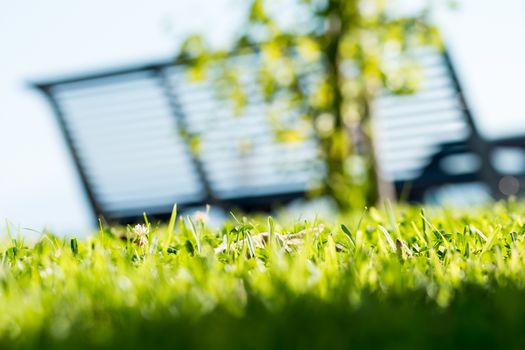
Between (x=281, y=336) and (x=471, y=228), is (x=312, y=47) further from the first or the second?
(x=281, y=336)

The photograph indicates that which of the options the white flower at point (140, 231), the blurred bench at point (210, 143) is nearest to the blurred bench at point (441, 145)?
the blurred bench at point (210, 143)

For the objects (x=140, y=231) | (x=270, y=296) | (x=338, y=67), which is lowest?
(x=270, y=296)

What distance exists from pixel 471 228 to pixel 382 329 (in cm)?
135

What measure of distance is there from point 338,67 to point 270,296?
5895 millimetres

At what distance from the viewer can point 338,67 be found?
727 centimetres

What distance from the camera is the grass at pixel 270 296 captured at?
4.04ft

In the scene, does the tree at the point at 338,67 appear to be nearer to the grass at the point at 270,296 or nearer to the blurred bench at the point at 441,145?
the blurred bench at the point at 441,145

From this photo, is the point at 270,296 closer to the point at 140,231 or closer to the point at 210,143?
the point at 140,231

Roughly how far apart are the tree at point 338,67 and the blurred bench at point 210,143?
338 mm

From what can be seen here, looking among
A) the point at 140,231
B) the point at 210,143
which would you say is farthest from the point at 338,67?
the point at 140,231

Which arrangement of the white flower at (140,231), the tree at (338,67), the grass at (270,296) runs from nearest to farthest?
the grass at (270,296) → the white flower at (140,231) → the tree at (338,67)

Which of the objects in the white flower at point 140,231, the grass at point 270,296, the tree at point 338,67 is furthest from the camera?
the tree at point 338,67

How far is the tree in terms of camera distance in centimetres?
717

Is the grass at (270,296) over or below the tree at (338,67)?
below
